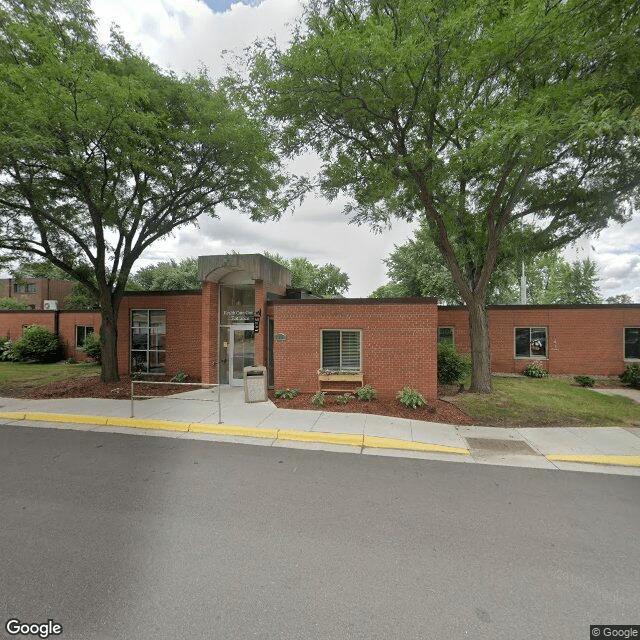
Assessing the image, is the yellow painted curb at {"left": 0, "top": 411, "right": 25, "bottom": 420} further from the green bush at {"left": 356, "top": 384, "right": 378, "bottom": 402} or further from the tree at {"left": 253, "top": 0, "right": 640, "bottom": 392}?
the tree at {"left": 253, "top": 0, "right": 640, "bottom": 392}

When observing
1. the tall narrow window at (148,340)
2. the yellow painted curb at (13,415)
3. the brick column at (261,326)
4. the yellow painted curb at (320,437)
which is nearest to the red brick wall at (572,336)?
the brick column at (261,326)

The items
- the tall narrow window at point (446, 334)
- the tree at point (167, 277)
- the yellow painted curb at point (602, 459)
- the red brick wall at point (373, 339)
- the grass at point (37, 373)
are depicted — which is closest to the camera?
the yellow painted curb at point (602, 459)

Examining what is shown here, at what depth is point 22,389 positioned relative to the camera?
12.2 meters

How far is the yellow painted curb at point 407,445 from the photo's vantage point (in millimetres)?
6420

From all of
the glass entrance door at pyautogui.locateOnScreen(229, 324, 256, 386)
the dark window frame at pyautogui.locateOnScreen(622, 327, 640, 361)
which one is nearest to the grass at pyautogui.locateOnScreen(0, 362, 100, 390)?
the glass entrance door at pyautogui.locateOnScreen(229, 324, 256, 386)

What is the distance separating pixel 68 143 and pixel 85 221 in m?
4.84

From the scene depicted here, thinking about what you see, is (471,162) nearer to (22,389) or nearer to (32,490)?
(32,490)

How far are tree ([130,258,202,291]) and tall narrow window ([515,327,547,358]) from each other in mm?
28472

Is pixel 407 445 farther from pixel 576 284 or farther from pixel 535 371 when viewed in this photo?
pixel 576 284

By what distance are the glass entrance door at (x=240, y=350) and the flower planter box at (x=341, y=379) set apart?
3352mm

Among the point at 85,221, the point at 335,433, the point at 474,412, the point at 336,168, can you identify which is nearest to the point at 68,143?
the point at 85,221

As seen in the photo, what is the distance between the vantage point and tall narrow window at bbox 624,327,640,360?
52.7 feet

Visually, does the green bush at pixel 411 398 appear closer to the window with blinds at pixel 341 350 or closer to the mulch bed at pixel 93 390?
the window with blinds at pixel 341 350

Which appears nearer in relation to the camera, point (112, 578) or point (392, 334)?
point (112, 578)
